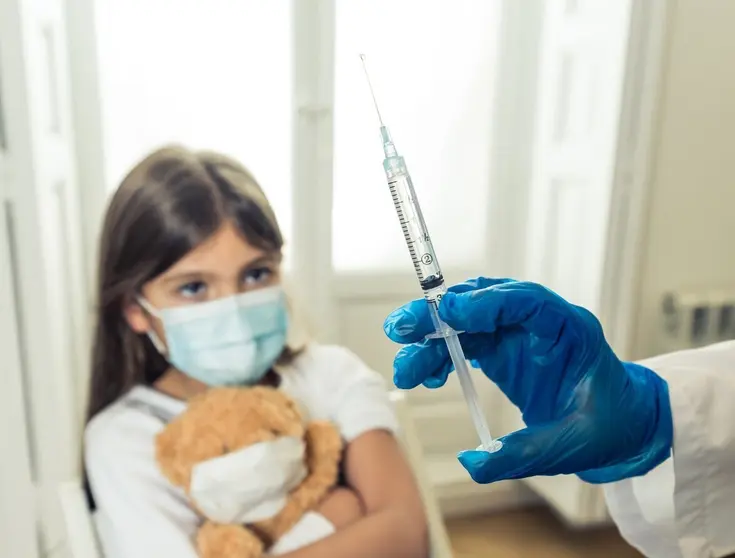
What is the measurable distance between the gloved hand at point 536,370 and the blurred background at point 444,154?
28.2 inches

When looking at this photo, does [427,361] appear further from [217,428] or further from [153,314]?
[153,314]

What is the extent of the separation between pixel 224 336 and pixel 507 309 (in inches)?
22.3

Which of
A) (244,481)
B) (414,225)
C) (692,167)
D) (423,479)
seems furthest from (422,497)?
(692,167)

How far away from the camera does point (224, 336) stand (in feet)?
3.50

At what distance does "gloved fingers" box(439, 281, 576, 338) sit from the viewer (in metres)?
0.59

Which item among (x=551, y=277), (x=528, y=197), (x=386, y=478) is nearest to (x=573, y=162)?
(x=528, y=197)

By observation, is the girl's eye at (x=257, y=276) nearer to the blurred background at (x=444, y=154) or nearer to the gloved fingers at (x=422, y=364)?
the blurred background at (x=444, y=154)

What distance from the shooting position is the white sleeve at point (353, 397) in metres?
1.11

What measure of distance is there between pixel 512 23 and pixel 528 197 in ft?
1.43

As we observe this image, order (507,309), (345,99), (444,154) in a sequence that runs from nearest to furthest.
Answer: (507,309), (345,99), (444,154)

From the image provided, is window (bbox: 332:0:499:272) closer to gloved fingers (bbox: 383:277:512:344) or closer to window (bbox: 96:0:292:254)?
window (bbox: 96:0:292:254)

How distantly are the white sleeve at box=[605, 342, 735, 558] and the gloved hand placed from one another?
3.5 inches

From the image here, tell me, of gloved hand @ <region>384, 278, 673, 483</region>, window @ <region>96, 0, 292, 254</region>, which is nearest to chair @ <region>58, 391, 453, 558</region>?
gloved hand @ <region>384, 278, 673, 483</region>

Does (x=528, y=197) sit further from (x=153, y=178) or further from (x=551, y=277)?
(x=153, y=178)
